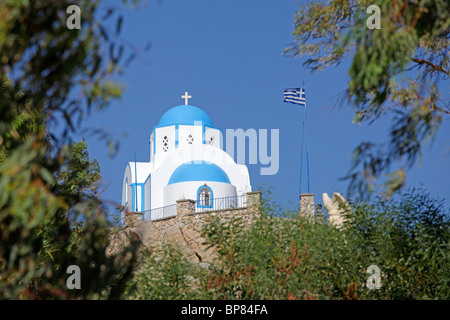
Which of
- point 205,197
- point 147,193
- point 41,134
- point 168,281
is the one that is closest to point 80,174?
point 168,281

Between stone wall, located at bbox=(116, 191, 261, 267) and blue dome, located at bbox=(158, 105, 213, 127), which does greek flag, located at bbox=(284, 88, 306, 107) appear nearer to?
stone wall, located at bbox=(116, 191, 261, 267)

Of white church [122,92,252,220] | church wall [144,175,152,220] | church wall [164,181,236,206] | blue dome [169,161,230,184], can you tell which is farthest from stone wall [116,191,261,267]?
church wall [144,175,152,220]

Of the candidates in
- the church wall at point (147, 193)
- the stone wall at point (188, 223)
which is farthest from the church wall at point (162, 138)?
the stone wall at point (188, 223)

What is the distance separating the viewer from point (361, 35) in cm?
789

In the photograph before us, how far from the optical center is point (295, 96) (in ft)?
86.0

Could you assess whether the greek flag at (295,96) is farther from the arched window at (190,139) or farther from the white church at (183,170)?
the arched window at (190,139)

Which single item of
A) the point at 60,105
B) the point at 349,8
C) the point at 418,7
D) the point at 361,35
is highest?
the point at 349,8

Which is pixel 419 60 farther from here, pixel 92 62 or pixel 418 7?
pixel 92 62

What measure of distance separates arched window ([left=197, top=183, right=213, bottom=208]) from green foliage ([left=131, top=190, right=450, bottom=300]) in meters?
13.4

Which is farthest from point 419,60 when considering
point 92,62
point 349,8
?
point 92,62

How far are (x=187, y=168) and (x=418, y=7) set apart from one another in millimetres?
20491

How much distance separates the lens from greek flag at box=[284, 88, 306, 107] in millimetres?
26047

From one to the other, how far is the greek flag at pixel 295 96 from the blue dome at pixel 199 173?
4599mm
